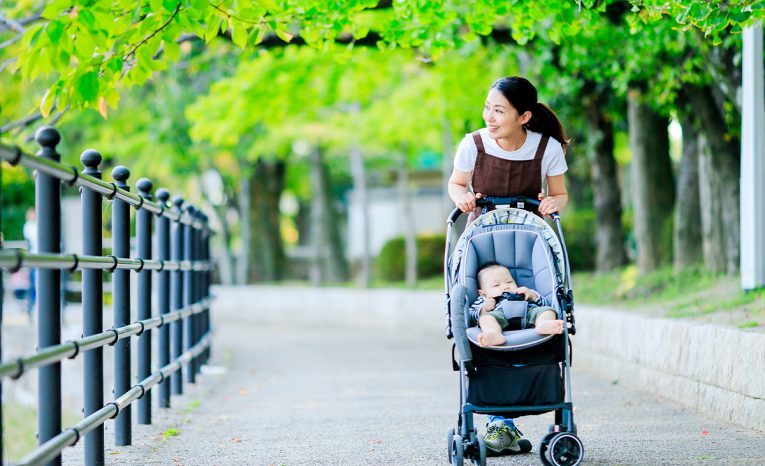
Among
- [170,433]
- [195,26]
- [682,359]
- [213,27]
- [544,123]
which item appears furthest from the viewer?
[682,359]

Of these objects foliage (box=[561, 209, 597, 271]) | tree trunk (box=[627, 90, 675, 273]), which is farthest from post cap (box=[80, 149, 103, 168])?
foliage (box=[561, 209, 597, 271])

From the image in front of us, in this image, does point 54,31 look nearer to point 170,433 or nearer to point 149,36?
point 149,36

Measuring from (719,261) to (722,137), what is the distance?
4.58ft

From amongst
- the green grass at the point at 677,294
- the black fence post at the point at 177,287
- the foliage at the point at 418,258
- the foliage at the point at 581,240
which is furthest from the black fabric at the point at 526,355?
the foliage at the point at 418,258

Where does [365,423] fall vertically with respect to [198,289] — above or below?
below

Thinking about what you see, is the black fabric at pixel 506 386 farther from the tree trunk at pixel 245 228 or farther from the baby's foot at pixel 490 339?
the tree trunk at pixel 245 228

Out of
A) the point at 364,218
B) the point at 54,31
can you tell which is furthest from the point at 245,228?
the point at 54,31

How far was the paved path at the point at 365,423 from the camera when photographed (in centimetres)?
620

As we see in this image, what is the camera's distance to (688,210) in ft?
48.6

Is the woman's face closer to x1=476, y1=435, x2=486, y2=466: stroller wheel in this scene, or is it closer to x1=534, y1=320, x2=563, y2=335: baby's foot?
x1=534, y1=320, x2=563, y2=335: baby's foot

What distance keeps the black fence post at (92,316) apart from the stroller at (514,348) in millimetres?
1733

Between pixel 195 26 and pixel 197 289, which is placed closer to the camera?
pixel 195 26

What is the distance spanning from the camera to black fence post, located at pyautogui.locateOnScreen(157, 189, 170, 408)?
8359mm

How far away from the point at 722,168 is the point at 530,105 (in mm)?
7349
